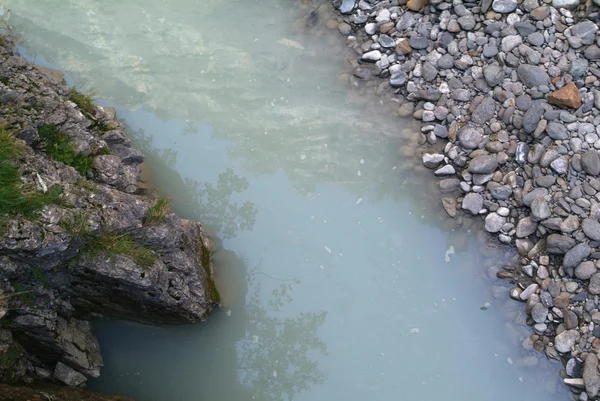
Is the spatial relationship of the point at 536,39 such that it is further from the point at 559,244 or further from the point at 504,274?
the point at 504,274

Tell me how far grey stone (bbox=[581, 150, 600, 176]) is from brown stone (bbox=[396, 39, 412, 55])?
2.66 m

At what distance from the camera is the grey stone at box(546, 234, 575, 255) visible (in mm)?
6102

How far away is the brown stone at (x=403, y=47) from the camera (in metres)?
7.48

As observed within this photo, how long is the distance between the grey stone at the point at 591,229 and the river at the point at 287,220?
92 centimetres

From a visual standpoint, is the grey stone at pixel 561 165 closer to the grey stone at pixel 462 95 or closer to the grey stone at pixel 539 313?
the grey stone at pixel 462 95

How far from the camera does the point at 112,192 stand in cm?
543

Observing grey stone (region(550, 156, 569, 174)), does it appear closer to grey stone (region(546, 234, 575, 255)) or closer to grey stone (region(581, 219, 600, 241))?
grey stone (region(581, 219, 600, 241))

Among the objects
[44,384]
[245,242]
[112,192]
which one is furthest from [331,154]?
[44,384]

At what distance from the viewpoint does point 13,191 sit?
15.0 feet

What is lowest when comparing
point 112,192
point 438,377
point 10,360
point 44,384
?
point 438,377

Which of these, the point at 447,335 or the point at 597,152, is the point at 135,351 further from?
the point at 597,152

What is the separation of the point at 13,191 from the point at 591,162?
237 inches

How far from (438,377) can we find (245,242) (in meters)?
2.69

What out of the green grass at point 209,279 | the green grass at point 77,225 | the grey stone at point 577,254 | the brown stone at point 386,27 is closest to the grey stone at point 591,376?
the grey stone at point 577,254
